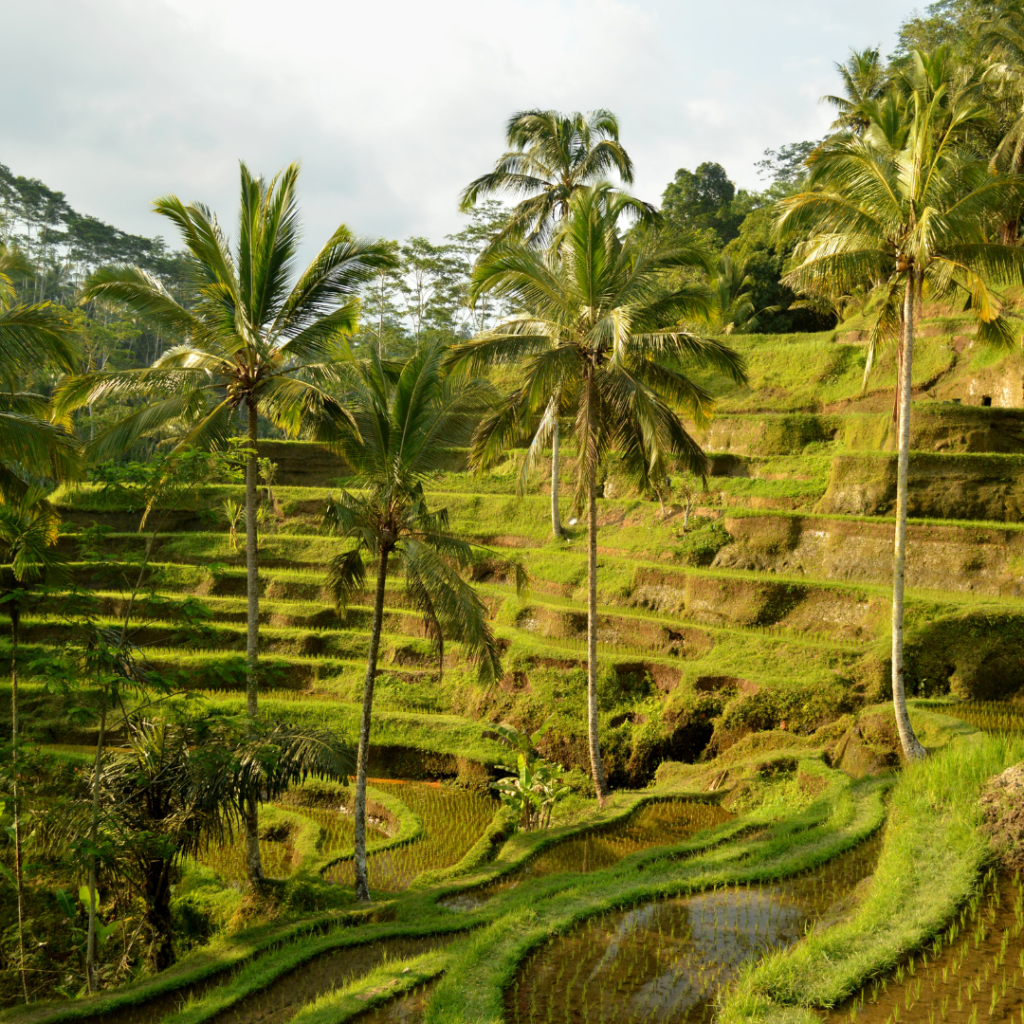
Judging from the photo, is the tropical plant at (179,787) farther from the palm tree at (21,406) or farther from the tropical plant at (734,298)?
the tropical plant at (734,298)

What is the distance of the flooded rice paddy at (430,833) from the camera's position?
11.9m

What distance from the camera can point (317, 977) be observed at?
319 inches

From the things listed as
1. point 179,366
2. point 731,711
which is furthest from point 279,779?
point 731,711

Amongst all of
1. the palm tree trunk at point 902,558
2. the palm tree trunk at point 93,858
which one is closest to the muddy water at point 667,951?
the palm tree trunk at point 902,558

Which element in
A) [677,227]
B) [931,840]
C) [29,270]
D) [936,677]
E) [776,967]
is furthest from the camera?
[677,227]

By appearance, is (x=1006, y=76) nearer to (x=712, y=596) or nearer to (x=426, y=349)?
(x=712, y=596)

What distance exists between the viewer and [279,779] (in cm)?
956

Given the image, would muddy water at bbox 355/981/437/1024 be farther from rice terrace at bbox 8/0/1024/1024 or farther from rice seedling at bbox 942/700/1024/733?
rice seedling at bbox 942/700/1024/733

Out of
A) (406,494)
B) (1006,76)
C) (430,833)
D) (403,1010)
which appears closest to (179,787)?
(403,1010)

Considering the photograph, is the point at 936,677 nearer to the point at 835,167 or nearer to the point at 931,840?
the point at 931,840

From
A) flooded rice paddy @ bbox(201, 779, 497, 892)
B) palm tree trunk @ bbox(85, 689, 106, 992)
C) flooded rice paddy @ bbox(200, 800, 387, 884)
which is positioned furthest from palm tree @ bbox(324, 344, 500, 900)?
palm tree trunk @ bbox(85, 689, 106, 992)

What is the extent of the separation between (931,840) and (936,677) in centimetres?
599

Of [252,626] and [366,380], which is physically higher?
[366,380]

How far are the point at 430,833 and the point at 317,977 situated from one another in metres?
5.44
